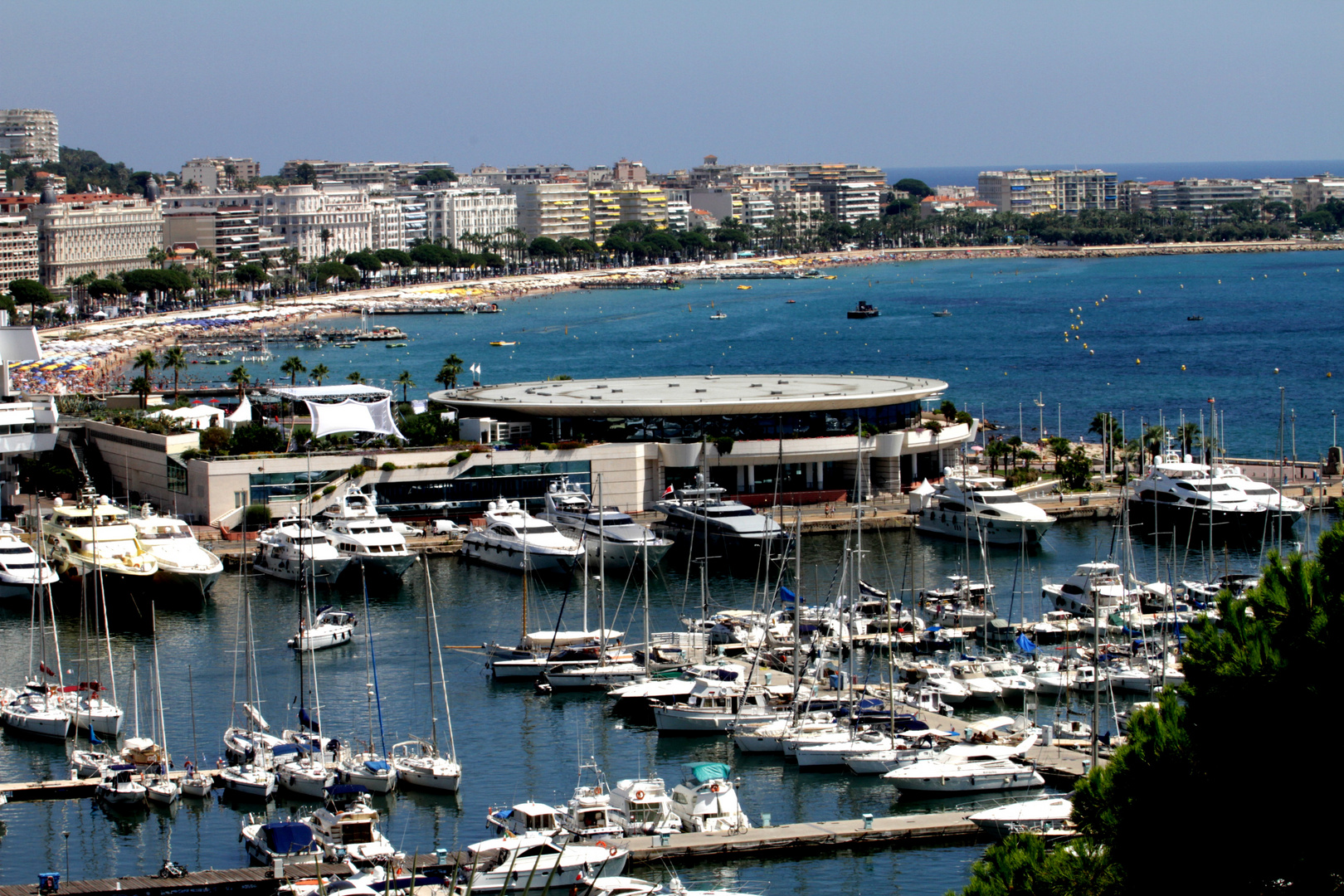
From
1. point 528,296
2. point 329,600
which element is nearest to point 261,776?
point 329,600

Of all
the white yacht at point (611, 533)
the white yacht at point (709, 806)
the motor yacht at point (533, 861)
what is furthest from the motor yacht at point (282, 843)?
the white yacht at point (611, 533)

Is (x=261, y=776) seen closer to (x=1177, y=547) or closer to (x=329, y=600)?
(x=329, y=600)

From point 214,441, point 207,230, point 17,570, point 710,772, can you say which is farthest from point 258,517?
point 207,230

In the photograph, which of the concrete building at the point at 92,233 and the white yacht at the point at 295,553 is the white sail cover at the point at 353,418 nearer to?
the white yacht at the point at 295,553

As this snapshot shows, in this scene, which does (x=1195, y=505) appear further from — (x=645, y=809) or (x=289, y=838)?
(x=289, y=838)

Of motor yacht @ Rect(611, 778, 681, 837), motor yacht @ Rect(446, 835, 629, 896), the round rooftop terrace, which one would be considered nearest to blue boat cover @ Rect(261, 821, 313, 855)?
motor yacht @ Rect(446, 835, 629, 896)
